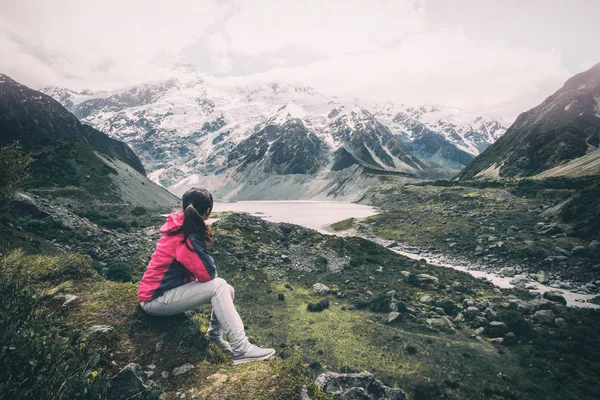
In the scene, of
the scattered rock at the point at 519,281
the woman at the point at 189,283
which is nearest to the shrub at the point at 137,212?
the scattered rock at the point at 519,281

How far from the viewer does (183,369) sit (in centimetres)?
628

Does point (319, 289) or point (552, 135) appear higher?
point (552, 135)

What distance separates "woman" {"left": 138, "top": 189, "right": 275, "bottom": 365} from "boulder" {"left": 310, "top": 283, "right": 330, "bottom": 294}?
20.6m

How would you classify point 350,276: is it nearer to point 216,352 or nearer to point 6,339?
point 216,352

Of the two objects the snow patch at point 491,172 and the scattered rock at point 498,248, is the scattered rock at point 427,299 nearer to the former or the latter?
the scattered rock at point 498,248

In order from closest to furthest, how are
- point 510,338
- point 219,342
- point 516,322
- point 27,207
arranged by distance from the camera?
point 219,342, point 510,338, point 516,322, point 27,207

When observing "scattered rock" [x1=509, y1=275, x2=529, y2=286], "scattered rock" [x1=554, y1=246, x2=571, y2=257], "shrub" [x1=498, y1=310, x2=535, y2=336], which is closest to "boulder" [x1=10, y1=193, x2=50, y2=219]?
"shrub" [x1=498, y1=310, x2=535, y2=336]

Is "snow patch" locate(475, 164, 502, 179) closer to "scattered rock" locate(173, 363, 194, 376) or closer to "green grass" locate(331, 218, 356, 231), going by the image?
"green grass" locate(331, 218, 356, 231)

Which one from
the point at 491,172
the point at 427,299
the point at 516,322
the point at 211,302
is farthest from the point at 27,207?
the point at 491,172

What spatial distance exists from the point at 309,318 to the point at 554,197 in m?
71.6

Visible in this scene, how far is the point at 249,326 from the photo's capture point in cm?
2070

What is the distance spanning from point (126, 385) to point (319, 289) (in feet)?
76.6

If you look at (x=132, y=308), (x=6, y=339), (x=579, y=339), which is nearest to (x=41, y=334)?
(x=6, y=339)

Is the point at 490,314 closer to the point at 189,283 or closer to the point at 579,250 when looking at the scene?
the point at 189,283
